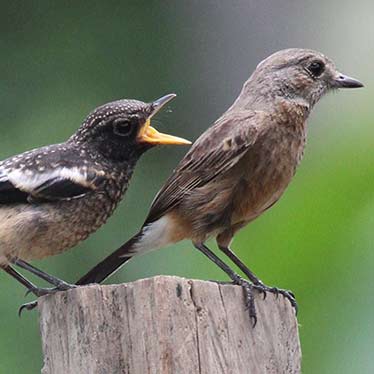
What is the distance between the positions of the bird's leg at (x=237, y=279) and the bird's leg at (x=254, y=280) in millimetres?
48

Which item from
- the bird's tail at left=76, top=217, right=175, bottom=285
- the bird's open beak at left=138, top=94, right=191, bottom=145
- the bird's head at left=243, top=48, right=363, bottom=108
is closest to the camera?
the bird's open beak at left=138, top=94, right=191, bottom=145

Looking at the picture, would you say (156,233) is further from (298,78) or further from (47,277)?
(298,78)

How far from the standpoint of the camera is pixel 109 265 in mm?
5398

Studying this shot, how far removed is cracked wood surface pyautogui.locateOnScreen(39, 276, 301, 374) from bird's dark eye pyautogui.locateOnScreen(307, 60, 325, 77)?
1749 mm

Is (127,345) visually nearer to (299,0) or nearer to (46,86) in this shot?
(46,86)

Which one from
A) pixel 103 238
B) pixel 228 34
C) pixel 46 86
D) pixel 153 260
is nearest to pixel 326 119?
pixel 153 260

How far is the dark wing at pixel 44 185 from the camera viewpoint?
504cm

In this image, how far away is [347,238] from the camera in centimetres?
510

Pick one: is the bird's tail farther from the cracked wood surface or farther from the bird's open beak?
the cracked wood surface

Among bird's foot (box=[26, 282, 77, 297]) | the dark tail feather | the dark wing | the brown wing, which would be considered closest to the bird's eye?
the dark wing

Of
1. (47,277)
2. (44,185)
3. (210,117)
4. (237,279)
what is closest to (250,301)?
(237,279)

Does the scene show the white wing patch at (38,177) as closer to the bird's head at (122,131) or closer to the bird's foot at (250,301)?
the bird's head at (122,131)

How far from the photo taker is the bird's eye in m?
5.24

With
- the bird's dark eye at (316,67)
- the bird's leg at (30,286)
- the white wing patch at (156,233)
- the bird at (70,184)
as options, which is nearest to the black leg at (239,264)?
the white wing patch at (156,233)
